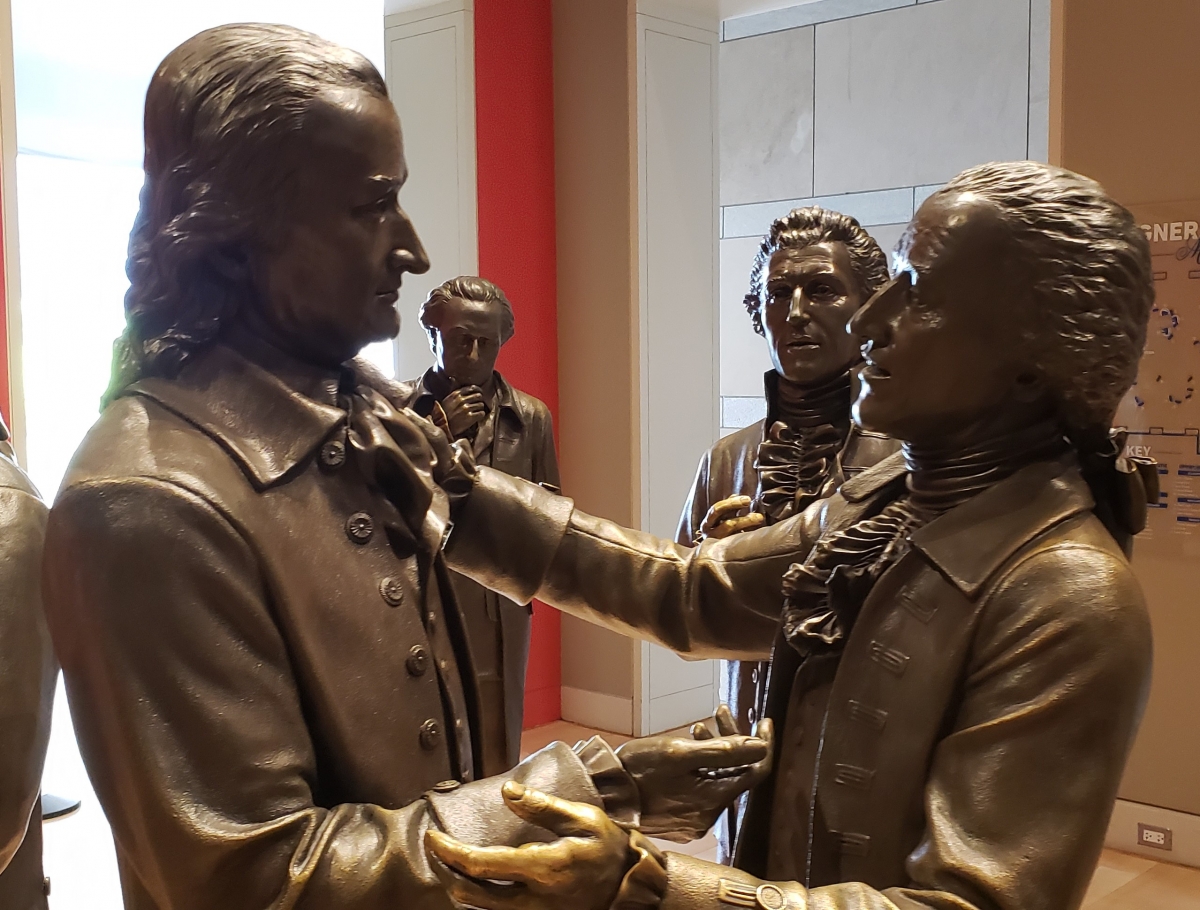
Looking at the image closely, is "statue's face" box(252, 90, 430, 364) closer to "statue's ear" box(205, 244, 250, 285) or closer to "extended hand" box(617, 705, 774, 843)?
"statue's ear" box(205, 244, 250, 285)

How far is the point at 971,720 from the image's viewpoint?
1.56 meters

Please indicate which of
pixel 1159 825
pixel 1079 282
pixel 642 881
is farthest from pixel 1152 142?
pixel 642 881

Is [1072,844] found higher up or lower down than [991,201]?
lower down

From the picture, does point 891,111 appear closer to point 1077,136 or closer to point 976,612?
point 1077,136

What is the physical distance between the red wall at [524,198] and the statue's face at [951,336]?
471 cm

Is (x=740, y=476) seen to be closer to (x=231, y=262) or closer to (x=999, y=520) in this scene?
(x=999, y=520)

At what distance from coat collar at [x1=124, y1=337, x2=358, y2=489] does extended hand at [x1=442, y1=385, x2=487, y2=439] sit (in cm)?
286

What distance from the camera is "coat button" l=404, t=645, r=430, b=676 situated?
168 cm

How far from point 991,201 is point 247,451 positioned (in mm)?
1017

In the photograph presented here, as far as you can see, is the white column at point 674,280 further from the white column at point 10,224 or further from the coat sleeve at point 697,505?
the white column at point 10,224

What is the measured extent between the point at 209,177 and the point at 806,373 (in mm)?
2093

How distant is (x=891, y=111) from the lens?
26.6 ft

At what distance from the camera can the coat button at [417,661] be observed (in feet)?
5.52

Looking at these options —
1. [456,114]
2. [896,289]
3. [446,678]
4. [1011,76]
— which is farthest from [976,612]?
[1011,76]
